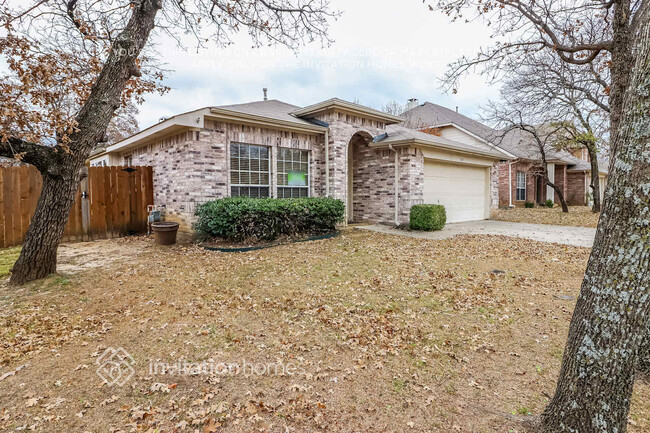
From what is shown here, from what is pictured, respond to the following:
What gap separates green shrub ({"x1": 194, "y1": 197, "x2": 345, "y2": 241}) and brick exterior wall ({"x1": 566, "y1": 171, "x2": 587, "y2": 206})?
884 inches

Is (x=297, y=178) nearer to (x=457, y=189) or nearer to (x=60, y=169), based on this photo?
(x=60, y=169)

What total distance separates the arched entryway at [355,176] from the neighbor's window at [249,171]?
365 centimetres

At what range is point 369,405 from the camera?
232 cm

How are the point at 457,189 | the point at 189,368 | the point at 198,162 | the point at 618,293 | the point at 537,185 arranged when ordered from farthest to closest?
the point at 537,185, the point at 457,189, the point at 198,162, the point at 189,368, the point at 618,293

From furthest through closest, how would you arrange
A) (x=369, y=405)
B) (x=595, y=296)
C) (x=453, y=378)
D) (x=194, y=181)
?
(x=194, y=181)
(x=453, y=378)
(x=369, y=405)
(x=595, y=296)

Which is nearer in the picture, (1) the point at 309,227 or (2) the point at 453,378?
(2) the point at 453,378

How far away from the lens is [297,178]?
32.7ft

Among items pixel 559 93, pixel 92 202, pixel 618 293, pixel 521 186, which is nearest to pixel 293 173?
pixel 92 202

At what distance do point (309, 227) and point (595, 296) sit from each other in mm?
7365

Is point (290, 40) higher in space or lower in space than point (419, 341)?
higher

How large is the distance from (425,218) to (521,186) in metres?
13.8

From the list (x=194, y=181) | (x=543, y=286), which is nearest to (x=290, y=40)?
(x=194, y=181)

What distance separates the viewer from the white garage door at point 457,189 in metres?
11.4

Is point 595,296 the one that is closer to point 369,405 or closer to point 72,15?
point 369,405
